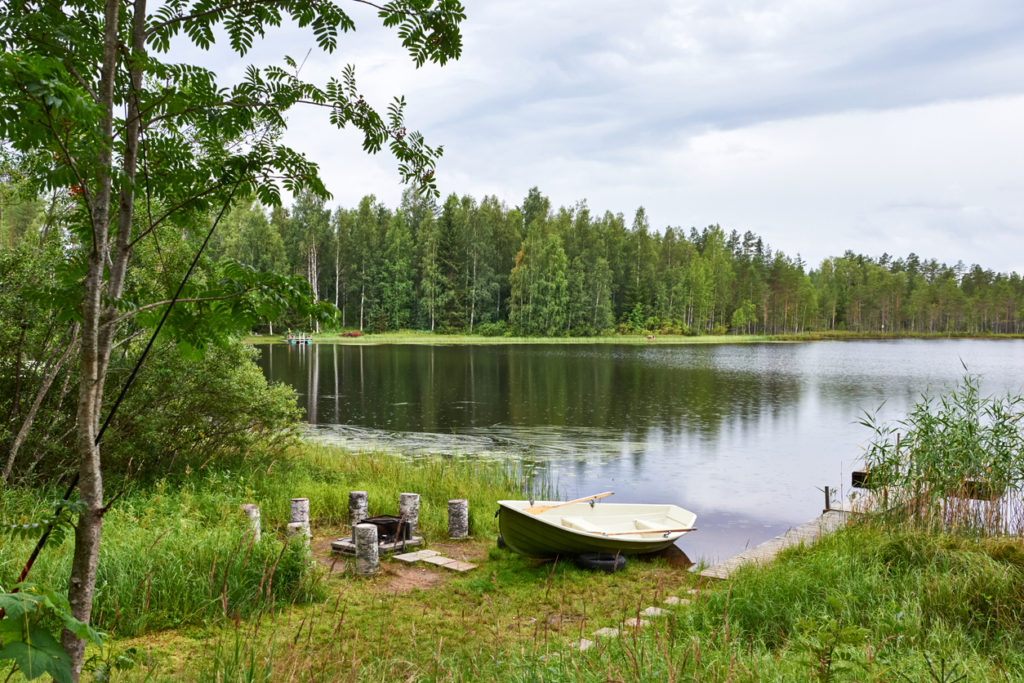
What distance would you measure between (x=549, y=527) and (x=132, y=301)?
649 centimetres

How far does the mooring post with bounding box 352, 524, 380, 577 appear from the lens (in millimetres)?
7867

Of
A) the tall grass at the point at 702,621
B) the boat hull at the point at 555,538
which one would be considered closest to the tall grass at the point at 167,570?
the tall grass at the point at 702,621

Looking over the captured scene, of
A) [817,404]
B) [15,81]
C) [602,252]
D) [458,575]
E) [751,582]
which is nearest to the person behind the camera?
[15,81]

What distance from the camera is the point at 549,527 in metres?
8.65

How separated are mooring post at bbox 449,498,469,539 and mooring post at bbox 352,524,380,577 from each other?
7.23ft

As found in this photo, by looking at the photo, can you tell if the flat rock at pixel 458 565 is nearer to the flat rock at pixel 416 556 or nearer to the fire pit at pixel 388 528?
the flat rock at pixel 416 556

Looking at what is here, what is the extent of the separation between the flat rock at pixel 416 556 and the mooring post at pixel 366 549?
0.64m

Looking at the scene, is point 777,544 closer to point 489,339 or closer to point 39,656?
point 39,656

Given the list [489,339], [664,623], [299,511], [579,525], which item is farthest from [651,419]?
[489,339]

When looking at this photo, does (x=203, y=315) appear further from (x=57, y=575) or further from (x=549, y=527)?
(x=549, y=527)

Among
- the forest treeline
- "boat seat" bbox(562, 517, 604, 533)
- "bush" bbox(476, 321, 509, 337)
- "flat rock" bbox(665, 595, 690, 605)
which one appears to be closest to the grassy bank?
"flat rock" bbox(665, 595, 690, 605)

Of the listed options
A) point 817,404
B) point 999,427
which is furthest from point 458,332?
point 999,427

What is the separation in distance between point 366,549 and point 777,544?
5.57 meters

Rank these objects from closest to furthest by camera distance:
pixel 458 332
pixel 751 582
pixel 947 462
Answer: pixel 751 582, pixel 947 462, pixel 458 332
